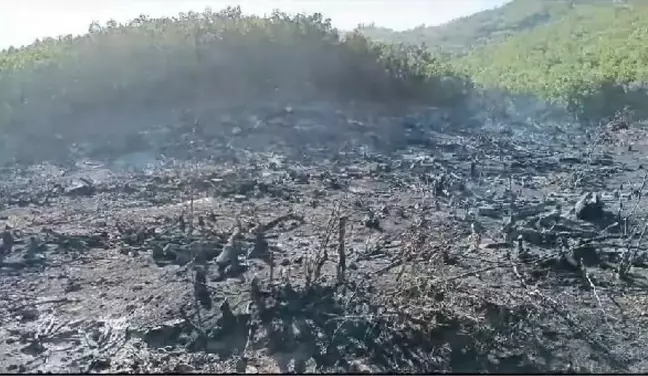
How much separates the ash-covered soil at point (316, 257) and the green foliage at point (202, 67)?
1146 mm

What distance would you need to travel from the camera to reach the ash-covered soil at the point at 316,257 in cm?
456

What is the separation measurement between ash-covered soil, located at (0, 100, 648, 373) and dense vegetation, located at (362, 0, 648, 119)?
3.42m

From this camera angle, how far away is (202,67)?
11.8 meters

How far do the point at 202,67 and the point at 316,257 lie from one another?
6.92 metres

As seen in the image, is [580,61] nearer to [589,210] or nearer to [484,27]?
[589,210]

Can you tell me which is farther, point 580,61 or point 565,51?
point 565,51

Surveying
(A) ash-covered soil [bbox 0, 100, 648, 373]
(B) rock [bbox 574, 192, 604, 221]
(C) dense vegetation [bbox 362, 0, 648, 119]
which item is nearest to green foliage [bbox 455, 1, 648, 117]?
(C) dense vegetation [bbox 362, 0, 648, 119]

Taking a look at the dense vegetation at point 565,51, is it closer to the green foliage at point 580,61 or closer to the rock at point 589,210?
the green foliage at point 580,61

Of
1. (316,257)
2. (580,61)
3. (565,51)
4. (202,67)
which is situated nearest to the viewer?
(316,257)

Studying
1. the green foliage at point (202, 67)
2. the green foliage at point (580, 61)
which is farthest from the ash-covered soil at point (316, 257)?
the green foliage at point (580, 61)

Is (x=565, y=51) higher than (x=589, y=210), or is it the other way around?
(x=565, y=51)

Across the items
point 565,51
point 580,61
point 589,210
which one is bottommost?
point 589,210

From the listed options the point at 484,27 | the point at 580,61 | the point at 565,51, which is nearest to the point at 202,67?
the point at 580,61

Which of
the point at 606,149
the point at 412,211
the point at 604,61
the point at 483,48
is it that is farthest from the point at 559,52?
the point at 412,211
